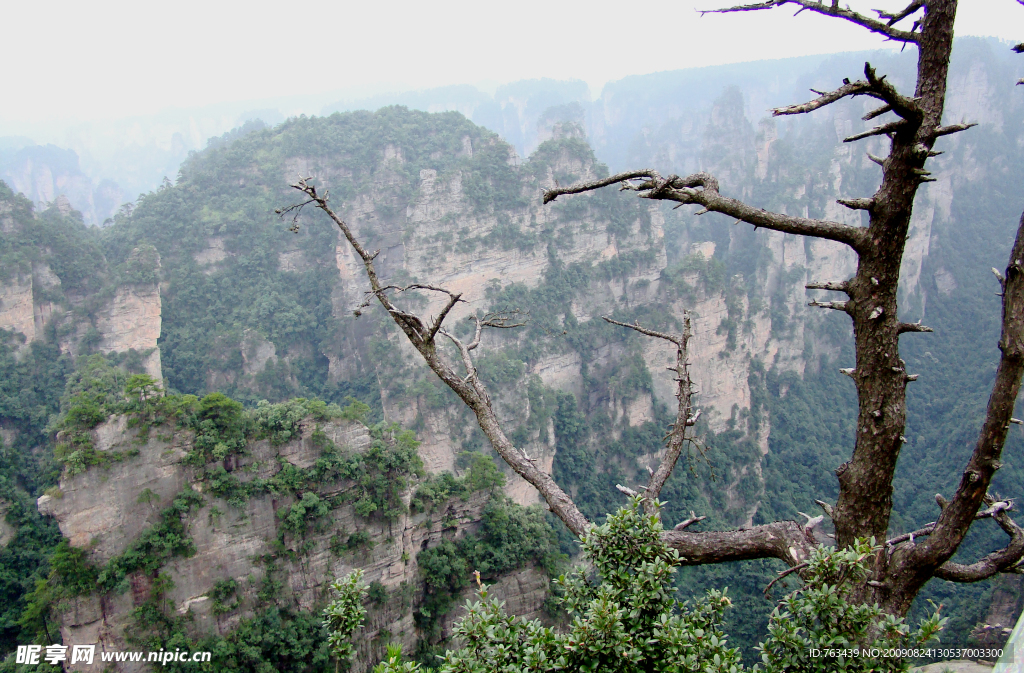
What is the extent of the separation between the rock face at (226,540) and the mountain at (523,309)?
927 centimetres

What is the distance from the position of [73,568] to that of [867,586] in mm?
12028

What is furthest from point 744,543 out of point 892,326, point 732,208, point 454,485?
point 454,485

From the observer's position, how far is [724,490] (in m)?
25.3

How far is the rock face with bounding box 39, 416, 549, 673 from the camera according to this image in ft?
34.0

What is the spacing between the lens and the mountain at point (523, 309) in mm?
22328

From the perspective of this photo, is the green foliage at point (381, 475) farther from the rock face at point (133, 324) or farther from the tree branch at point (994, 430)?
the rock face at point (133, 324)

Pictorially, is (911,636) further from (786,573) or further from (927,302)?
(927,302)

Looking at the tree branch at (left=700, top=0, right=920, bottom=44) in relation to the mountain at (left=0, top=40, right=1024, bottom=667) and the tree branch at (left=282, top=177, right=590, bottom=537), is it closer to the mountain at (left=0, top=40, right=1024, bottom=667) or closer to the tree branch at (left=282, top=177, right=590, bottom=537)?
the tree branch at (left=282, top=177, right=590, bottom=537)

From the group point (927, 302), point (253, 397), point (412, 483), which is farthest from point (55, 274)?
point (927, 302)

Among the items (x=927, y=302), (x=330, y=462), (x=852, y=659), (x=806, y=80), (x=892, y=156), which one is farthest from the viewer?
(x=806, y=80)

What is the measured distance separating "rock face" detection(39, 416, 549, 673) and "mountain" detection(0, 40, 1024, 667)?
9273mm

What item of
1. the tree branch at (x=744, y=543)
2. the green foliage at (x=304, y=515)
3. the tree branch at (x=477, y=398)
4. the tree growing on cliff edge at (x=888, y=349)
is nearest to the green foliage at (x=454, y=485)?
the green foliage at (x=304, y=515)

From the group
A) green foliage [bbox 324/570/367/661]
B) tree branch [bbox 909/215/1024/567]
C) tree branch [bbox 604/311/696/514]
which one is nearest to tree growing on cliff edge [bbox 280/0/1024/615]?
tree branch [bbox 909/215/1024/567]

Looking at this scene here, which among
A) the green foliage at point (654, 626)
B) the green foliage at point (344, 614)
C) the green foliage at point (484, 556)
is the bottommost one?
the green foliage at point (484, 556)
